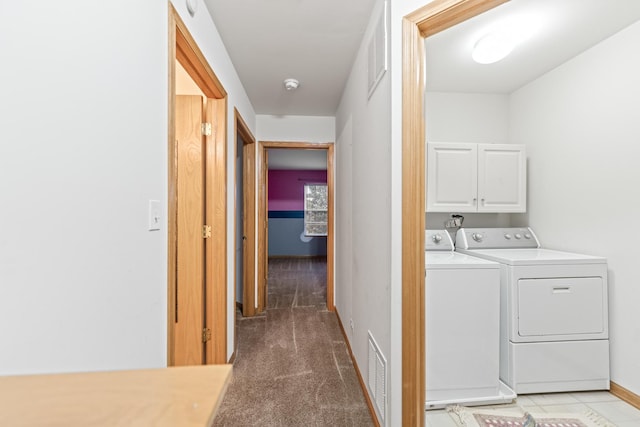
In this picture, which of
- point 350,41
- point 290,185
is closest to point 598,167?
point 350,41

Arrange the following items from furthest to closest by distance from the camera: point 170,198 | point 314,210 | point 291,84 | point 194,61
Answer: point 314,210, point 291,84, point 194,61, point 170,198

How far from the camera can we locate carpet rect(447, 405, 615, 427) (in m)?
1.67

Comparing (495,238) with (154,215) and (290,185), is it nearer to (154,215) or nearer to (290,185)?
(154,215)

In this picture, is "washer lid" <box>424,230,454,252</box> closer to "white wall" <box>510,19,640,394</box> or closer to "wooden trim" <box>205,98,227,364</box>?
"white wall" <box>510,19,640,394</box>

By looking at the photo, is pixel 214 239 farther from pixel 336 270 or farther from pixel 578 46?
pixel 578 46

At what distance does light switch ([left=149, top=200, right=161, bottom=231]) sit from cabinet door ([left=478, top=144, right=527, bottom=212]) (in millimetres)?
2479

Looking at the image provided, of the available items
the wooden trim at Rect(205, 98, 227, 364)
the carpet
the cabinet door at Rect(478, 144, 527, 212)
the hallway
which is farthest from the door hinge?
the cabinet door at Rect(478, 144, 527, 212)

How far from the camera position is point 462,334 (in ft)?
5.92

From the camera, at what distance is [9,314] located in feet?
1.91

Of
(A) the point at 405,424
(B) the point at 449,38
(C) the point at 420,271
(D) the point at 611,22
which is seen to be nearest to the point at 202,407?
(C) the point at 420,271

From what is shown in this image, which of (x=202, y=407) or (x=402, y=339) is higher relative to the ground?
(x=202, y=407)

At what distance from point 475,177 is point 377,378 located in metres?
1.87

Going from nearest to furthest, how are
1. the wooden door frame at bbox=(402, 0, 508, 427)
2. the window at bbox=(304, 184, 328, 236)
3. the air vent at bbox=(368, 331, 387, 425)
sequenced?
the wooden door frame at bbox=(402, 0, 508, 427), the air vent at bbox=(368, 331, 387, 425), the window at bbox=(304, 184, 328, 236)

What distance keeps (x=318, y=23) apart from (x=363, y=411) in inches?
96.4
